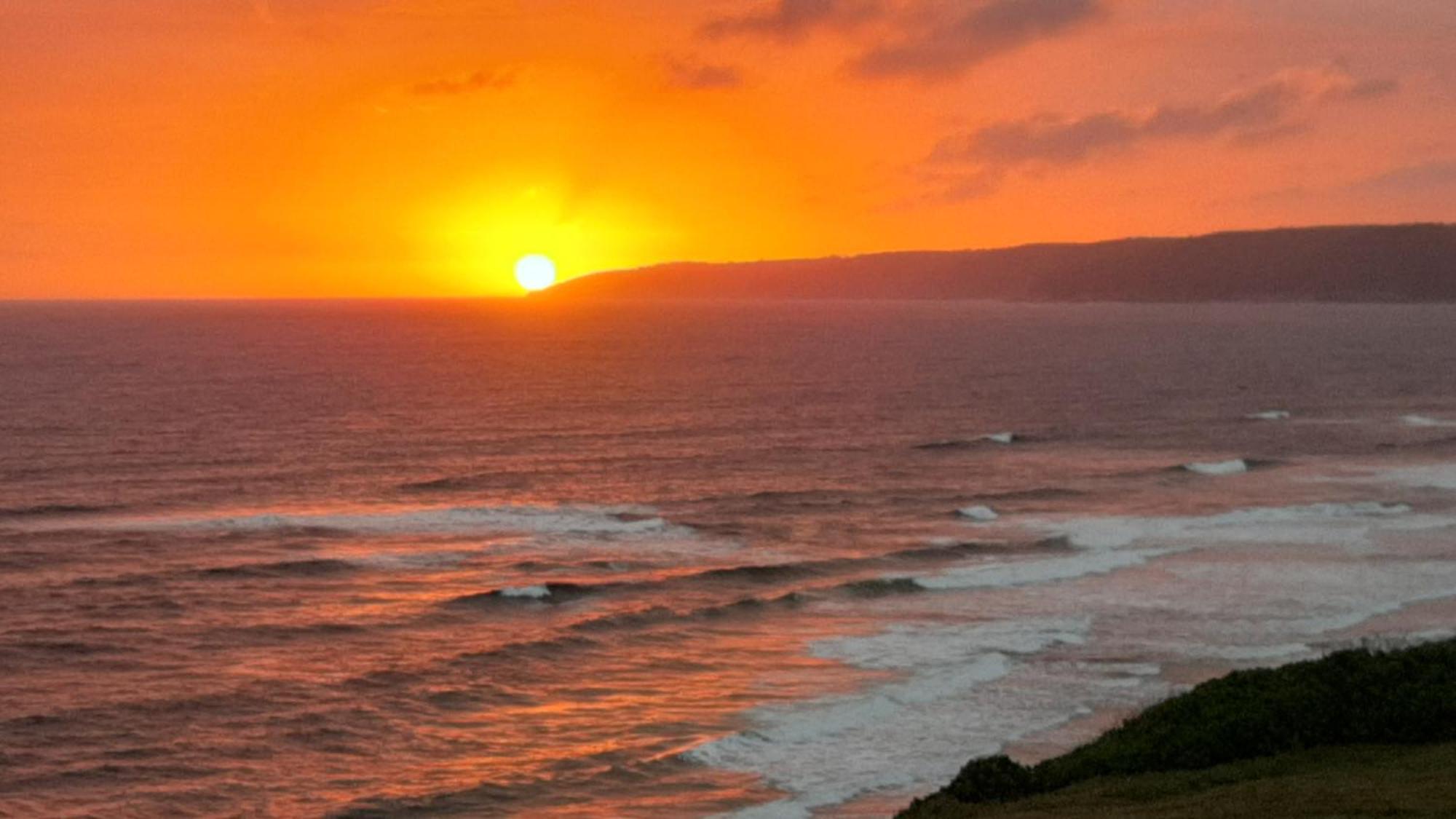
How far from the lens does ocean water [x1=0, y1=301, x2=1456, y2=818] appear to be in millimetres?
30766

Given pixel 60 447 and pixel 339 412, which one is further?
pixel 339 412

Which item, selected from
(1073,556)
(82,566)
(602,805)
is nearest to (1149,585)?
(1073,556)

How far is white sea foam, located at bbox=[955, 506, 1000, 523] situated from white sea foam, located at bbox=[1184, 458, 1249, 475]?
51.0 ft

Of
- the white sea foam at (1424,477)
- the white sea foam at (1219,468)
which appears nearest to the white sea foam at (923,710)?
the white sea foam at (1219,468)

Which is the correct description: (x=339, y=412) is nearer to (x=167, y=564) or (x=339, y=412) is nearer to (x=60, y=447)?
(x=60, y=447)

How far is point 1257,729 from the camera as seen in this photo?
83.1 feet

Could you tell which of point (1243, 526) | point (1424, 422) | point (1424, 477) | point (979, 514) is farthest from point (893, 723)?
point (1424, 422)

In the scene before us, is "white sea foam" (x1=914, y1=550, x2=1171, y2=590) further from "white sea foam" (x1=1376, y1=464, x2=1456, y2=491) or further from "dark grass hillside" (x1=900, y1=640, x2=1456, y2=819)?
"white sea foam" (x1=1376, y1=464, x2=1456, y2=491)

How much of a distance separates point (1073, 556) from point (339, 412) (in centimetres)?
5727

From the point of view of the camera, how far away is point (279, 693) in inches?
1374

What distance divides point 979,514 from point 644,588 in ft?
60.1

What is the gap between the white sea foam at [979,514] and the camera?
194ft

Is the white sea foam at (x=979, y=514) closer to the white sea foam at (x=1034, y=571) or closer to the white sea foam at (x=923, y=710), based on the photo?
the white sea foam at (x=1034, y=571)

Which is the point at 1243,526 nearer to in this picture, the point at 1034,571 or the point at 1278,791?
the point at 1034,571
